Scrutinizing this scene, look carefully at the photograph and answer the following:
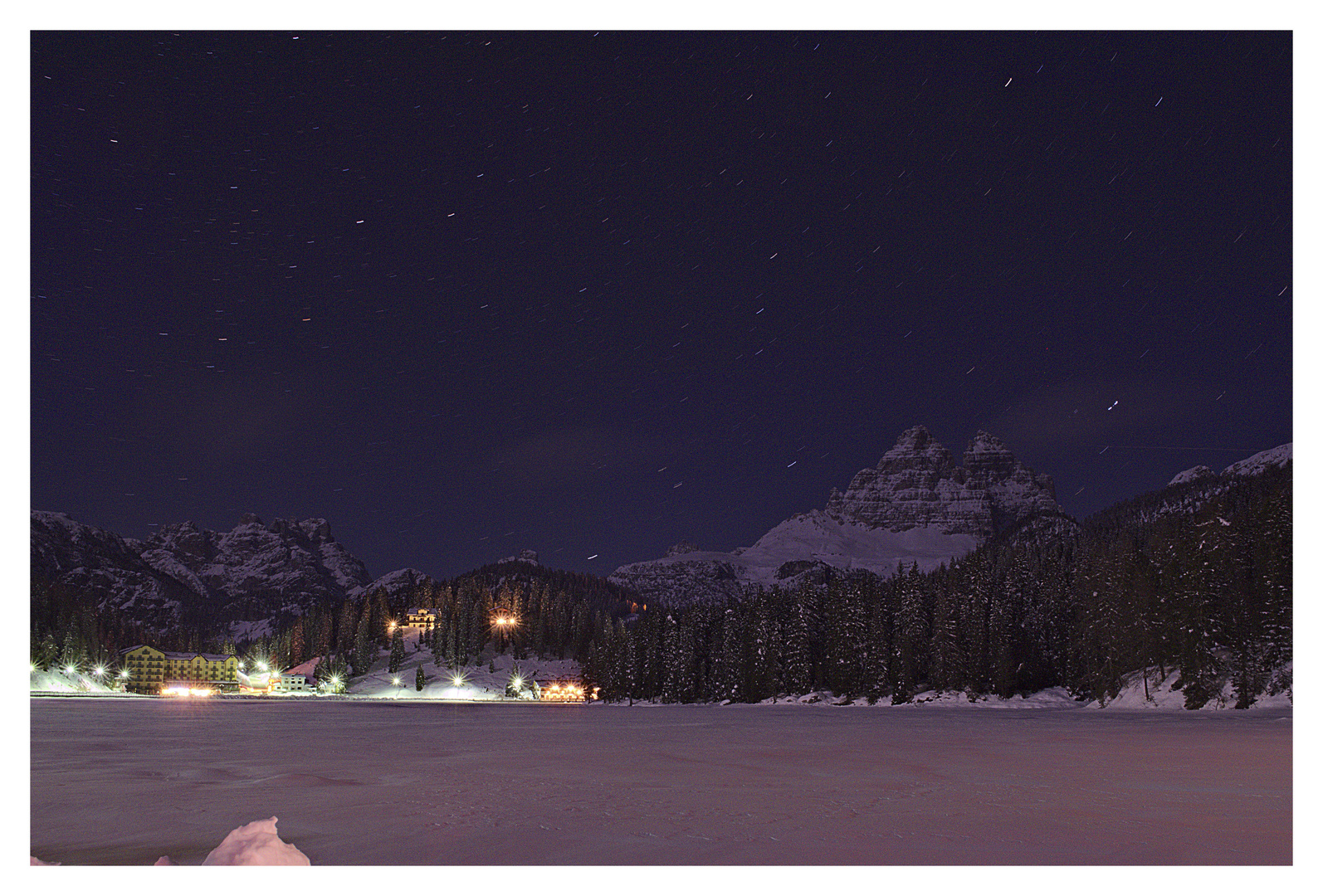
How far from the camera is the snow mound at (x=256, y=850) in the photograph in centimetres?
966

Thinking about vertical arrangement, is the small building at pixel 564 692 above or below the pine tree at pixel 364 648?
below

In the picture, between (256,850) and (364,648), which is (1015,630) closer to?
(256,850)

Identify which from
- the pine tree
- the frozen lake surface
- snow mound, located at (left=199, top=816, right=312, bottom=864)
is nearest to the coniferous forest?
the frozen lake surface

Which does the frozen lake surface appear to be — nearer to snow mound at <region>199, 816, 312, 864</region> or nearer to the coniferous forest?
snow mound at <region>199, 816, 312, 864</region>

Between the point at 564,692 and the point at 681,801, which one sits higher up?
the point at 681,801

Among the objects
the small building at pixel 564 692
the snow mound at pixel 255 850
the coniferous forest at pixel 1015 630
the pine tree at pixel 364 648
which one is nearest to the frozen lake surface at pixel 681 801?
the snow mound at pixel 255 850

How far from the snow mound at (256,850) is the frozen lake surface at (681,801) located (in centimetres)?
45

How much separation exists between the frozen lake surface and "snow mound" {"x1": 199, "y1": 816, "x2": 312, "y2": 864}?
45cm

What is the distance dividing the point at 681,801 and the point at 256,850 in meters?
6.89

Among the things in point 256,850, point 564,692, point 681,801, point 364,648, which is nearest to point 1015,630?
point 681,801

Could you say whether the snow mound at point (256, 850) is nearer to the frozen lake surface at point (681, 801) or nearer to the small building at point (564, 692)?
the frozen lake surface at point (681, 801)

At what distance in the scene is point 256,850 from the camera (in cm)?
977
